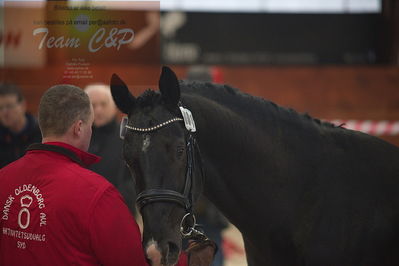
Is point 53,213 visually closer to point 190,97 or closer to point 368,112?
point 190,97

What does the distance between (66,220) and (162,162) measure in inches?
16.9

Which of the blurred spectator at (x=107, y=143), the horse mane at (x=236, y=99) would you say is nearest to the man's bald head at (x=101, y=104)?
the blurred spectator at (x=107, y=143)

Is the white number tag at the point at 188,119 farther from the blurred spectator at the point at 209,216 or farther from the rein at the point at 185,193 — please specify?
the blurred spectator at the point at 209,216

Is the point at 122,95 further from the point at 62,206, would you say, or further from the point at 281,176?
the point at 281,176

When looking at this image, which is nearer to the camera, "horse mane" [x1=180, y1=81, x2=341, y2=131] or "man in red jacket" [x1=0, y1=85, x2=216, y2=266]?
"man in red jacket" [x1=0, y1=85, x2=216, y2=266]

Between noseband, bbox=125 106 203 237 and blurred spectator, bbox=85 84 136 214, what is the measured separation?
1.40m

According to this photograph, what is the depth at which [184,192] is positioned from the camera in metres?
2.04

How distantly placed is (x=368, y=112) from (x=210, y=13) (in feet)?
9.23

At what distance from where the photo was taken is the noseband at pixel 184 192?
6.36ft

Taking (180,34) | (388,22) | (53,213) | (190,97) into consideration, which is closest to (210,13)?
(180,34)

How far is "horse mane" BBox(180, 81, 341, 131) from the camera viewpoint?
234cm

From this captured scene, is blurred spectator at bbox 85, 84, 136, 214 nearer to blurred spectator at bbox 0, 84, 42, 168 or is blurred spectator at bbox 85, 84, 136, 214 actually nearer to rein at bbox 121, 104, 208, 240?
blurred spectator at bbox 0, 84, 42, 168

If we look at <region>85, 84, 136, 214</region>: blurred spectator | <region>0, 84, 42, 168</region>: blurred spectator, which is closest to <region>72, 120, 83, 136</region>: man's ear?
<region>85, 84, 136, 214</region>: blurred spectator

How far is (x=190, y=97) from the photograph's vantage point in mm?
2234
